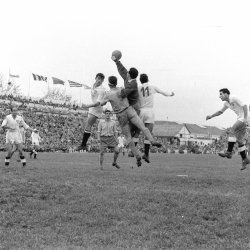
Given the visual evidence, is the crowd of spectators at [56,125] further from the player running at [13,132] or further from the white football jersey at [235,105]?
the white football jersey at [235,105]

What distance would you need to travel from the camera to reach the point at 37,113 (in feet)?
190

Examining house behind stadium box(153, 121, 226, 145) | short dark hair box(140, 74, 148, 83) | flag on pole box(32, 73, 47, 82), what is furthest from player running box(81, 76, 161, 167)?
house behind stadium box(153, 121, 226, 145)

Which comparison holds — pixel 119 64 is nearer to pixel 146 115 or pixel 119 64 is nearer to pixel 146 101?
pixel 146 101

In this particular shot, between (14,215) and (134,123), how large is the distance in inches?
156

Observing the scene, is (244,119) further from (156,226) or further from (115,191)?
(156,226)

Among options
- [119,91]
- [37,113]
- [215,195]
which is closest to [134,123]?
[119,91]

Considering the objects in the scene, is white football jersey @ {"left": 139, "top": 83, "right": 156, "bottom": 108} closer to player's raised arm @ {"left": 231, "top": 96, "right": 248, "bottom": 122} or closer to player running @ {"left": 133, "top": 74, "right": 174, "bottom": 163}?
player running @ {"left": 133, "top": 74, "right": 174, "bottom": 163}

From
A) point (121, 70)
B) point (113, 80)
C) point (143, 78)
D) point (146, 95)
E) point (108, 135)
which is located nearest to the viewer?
point (121, 70)

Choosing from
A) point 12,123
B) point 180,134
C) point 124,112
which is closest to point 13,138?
point 12,123

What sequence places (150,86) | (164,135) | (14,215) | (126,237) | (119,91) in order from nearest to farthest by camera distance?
1. (126,237)
2. (14,215)
3. (119,91)
4. (150,86)
5. (164,135)

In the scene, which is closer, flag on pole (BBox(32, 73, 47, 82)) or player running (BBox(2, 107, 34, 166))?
player running (BBox(2, 107, 34, 166))

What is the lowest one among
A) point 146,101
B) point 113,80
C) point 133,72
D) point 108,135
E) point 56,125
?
point 108,135

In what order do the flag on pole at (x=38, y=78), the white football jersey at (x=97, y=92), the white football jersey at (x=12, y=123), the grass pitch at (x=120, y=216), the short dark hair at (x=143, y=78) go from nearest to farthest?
the grass pitch at (x=120, y=216) → the short dark hair at (x=143, y=78) → the white football jersey at (x=97, y=92) → the white football jersey at (x=12, y=123) → the flag on pole at (x=38, y=78)

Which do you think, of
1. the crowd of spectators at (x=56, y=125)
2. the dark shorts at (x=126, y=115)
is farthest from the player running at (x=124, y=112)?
the crowd of spectators at (x=56, y=125)
